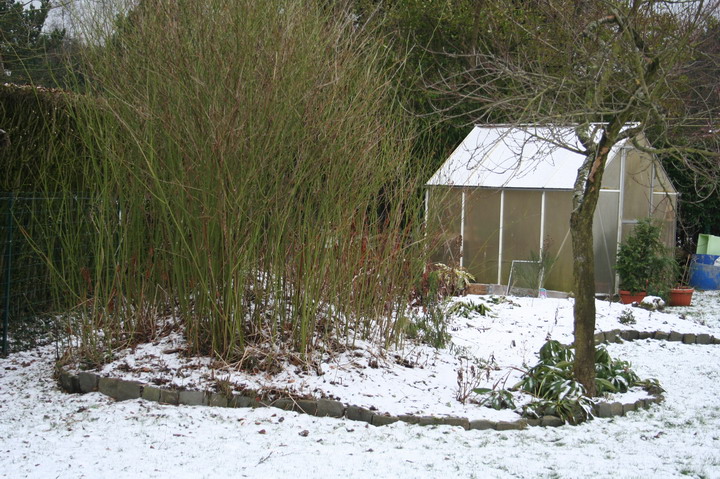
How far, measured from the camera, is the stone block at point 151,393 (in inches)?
155

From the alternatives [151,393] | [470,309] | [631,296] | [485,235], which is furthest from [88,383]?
[631,296]

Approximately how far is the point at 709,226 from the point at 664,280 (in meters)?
3.89

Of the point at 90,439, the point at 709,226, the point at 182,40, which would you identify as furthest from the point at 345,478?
the point at 709,226

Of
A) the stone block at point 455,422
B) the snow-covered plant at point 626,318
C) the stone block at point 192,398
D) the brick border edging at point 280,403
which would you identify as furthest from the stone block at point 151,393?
the snow-covered plant at point 626,318

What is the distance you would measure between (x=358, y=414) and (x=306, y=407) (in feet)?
0.94

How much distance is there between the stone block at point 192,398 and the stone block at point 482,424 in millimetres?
1458

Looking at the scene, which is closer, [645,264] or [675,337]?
[675,337]

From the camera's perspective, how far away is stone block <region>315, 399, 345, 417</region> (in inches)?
153

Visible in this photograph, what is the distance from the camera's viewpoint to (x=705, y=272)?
1125 cm

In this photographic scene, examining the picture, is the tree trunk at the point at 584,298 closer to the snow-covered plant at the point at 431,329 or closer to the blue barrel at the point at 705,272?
the snow-covered plant at the point at 431,329

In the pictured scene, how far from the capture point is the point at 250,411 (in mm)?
3828

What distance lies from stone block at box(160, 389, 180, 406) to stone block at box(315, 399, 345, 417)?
766 mm

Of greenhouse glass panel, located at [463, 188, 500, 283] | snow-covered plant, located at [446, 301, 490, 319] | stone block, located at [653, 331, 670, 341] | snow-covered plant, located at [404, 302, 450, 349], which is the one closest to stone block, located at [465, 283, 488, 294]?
greenhouse glass panel, located at [463, 188, 500, 283]

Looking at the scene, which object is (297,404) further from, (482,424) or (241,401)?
(482,424)
